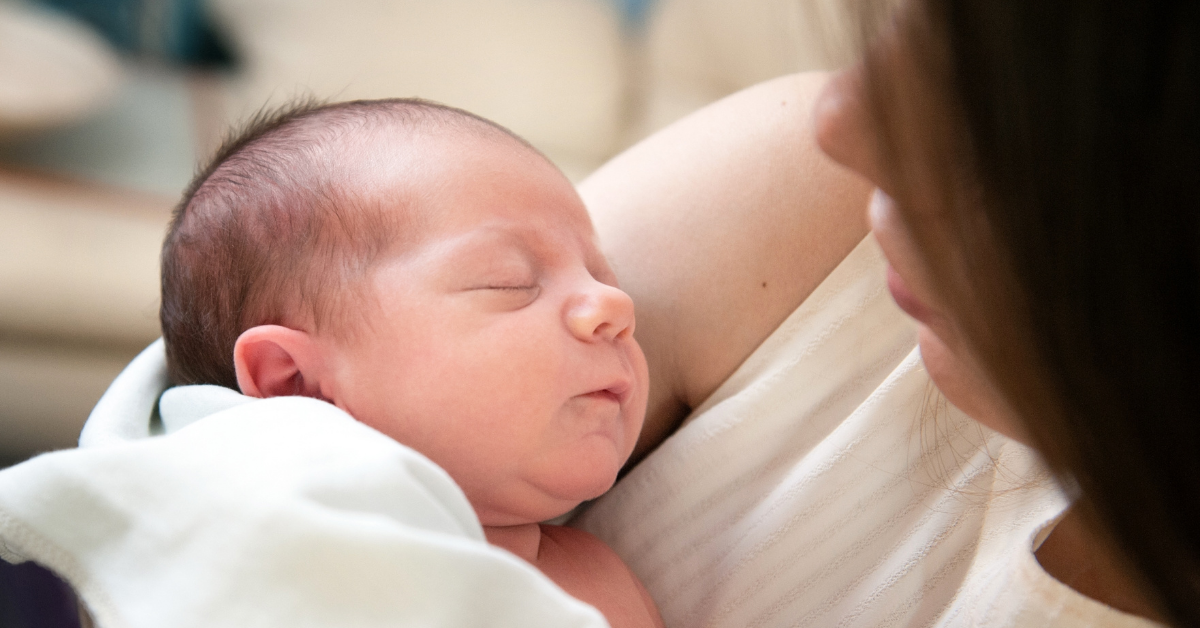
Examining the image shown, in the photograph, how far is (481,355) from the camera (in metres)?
0.64

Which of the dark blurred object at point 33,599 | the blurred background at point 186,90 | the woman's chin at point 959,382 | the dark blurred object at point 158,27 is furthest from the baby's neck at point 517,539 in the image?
the dark blurred object at point 158,27

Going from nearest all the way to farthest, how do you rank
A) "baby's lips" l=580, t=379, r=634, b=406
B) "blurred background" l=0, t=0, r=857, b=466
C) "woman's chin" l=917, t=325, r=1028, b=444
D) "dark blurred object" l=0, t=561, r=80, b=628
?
"woman's chin" l=917, t=325, r=1028, b=444, "baby's lips" l=580, t=379, r=634, b=406, "dark blurred object" l=0, t=561, r=80, b=628, "blurred background" l=0, t=0, r=857, b=466

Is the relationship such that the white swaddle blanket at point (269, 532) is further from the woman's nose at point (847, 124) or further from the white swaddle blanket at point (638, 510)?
the woman's nose at point (847, 124)

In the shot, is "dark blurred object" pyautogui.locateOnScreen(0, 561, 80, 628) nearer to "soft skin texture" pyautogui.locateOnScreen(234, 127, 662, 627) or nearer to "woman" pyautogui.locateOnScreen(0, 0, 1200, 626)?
"woman" pyautogui.locateOnScreen(0, 0, 1200, 626)

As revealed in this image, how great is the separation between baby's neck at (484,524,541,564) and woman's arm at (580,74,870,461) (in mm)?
189

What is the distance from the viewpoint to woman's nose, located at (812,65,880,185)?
18.4 inches

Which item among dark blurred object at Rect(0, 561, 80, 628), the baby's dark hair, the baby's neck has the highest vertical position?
the baby's dark hair

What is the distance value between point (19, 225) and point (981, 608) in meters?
1.57

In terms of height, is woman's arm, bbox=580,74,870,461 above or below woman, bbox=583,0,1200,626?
below

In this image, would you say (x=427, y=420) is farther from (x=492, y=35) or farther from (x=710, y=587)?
(x=492, y=35)

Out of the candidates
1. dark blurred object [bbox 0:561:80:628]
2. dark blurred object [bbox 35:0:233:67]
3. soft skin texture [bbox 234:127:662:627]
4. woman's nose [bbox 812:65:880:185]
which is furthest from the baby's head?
dark blurred object [bbox 35:0:233:67]

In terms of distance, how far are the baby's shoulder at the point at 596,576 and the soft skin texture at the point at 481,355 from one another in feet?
0.21

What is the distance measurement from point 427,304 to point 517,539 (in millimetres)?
213

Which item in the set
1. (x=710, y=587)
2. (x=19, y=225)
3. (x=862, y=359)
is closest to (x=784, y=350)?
(x=862, y=359)
